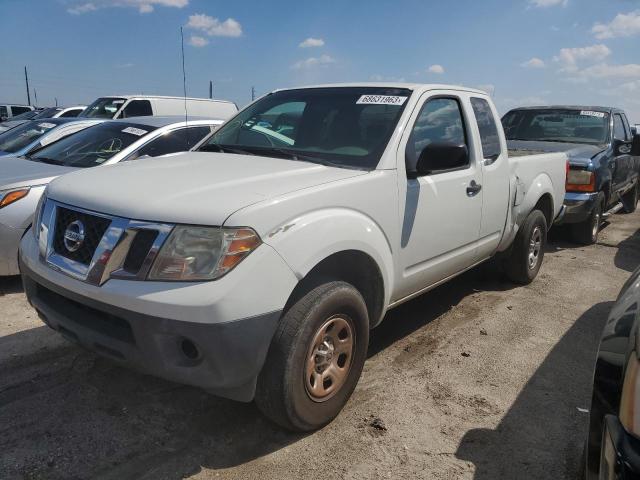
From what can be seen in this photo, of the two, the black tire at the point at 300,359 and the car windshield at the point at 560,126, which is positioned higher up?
the car windshield at the point at 560,126

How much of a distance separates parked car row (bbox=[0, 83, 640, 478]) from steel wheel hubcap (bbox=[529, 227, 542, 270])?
674 mm

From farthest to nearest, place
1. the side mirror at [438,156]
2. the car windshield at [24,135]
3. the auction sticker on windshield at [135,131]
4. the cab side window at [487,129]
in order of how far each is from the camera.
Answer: the car windshield at [24,135]
the auction sticker on windshield at [135,131]
the cab side window at [487,129]
the side mirror at [438,156]

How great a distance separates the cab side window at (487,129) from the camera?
14.2 ft

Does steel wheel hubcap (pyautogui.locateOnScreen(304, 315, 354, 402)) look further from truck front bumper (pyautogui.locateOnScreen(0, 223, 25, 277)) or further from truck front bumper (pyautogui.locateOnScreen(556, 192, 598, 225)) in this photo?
truck front bumper (pyautogui.locateOnScreen(556, 192, 598, 225))

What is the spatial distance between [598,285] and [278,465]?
14.6ft

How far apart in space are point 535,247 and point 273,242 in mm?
3972

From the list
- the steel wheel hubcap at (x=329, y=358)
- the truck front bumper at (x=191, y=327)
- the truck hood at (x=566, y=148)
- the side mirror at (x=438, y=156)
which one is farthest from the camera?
the truck hood at (x=566, y=148)

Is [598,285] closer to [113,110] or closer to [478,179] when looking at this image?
[478,179]

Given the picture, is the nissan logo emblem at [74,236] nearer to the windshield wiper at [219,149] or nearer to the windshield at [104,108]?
the windshield wiper at [219,149]

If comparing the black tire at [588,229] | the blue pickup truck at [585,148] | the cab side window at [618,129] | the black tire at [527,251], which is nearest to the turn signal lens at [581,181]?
the blue pickup truck at [585,148]

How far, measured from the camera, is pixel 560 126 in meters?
8.51

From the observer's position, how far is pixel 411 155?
133 inches

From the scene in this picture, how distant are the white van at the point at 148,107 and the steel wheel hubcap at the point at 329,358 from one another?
10.5 metres

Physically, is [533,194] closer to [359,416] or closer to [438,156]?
[438,156]
